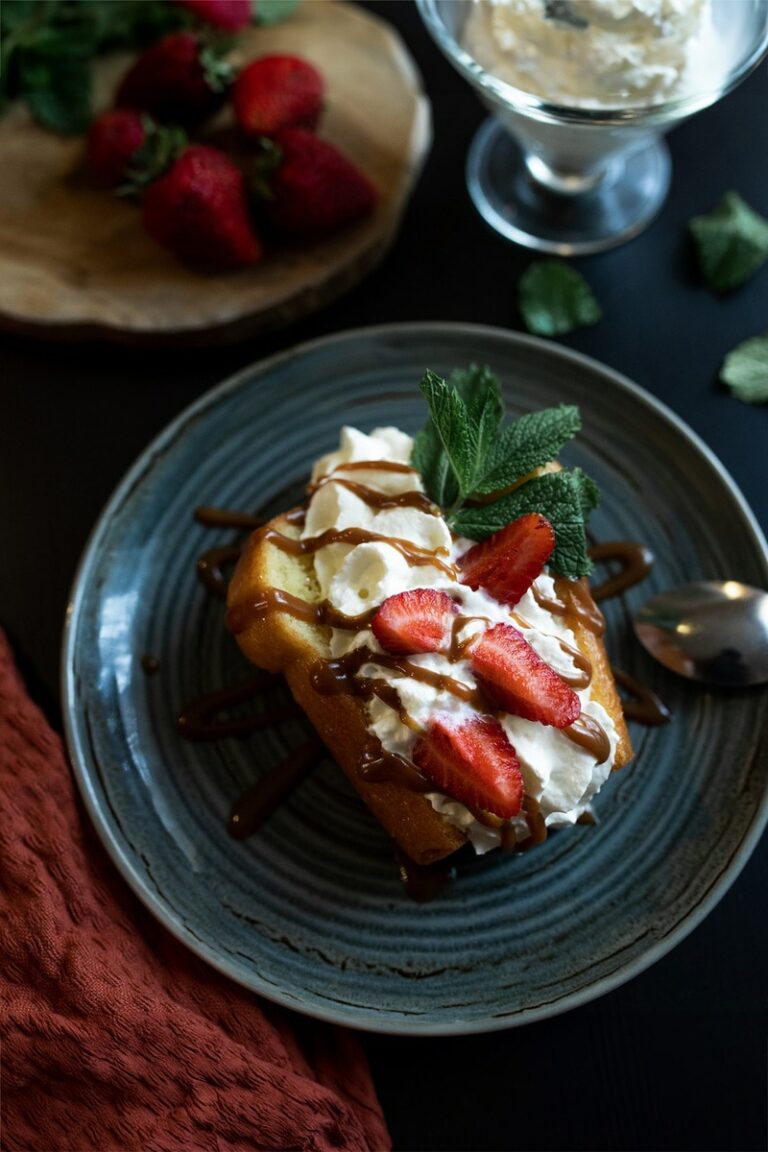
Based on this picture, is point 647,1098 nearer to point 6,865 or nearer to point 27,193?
point 6,865

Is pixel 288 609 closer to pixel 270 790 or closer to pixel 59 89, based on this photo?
pixel 270 790

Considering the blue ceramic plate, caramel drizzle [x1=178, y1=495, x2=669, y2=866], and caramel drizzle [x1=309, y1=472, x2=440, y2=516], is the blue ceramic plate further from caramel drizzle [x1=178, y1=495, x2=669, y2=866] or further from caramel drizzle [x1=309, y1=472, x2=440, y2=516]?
caramel drizzle [x1=309, y1=472, x2=440, y2=516]

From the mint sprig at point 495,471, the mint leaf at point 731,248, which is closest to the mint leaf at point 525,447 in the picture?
the mint sprig at point 495,471

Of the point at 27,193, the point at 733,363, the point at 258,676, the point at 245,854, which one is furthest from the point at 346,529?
the point at 27,193

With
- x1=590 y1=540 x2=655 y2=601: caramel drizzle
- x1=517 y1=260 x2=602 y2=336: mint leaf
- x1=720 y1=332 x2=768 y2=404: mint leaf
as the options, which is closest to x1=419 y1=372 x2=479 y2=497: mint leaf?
x1=590 y1=540 x2=655 y2=601: caramel drizzle

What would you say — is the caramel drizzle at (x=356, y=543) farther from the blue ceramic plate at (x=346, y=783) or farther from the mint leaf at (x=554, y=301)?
the mint leaf at (x=554, y=301)

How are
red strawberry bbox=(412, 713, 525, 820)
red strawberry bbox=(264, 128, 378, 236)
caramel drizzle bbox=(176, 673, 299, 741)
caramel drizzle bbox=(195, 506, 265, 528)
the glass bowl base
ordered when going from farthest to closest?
the glass bowl base → red strawberry bbox=(264, 128, 378, 236) → caramel drizzle bbox=(195, 506, 265, 528) → caramel drizzle bbox=(176, 673, 299, 741) → red strawberry bbox=(412, 713, 525, 820)
